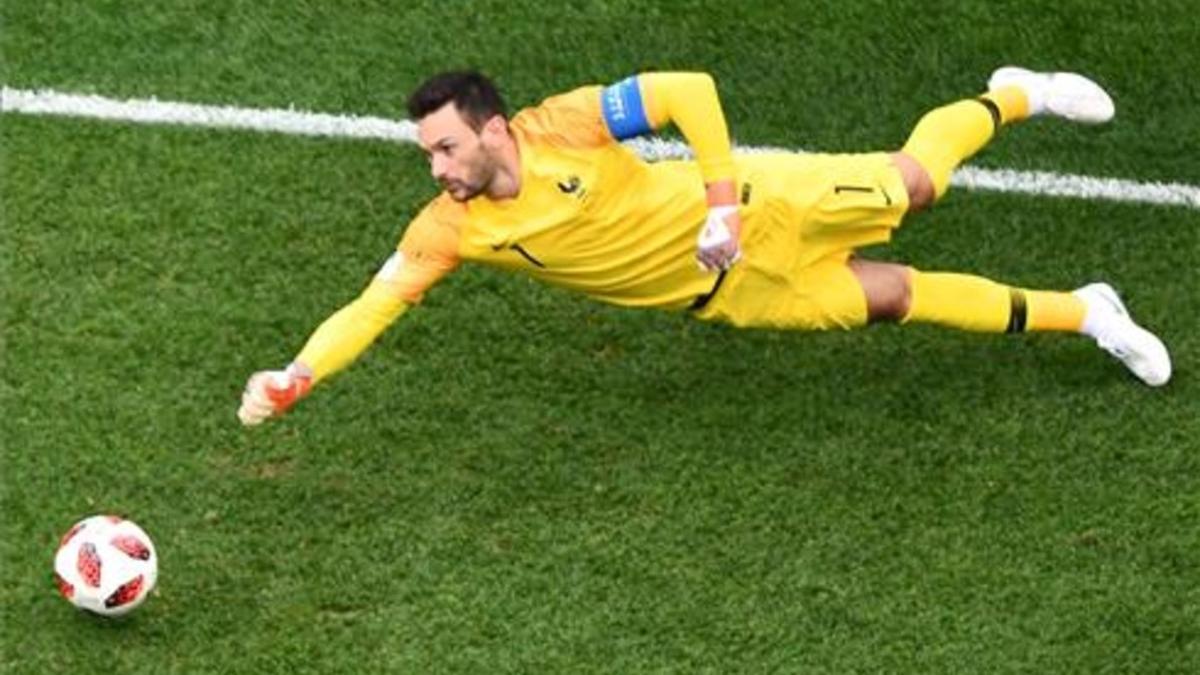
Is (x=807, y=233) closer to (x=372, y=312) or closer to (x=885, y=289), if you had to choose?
(x=885, y=289)

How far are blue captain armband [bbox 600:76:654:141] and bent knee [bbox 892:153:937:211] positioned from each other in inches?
33.1

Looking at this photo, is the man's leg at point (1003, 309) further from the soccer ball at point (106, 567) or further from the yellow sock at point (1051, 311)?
the soccer ball at point (106, 567)

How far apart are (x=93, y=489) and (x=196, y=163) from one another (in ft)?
4.79

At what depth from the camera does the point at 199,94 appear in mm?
9477

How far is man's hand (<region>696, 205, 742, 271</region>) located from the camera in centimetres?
758

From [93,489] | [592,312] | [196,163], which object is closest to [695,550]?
[592,312]

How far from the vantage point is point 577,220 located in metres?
7.93

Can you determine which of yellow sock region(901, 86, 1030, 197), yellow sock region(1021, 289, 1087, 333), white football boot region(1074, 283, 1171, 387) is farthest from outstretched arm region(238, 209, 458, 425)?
white football boot region(1074, 283, 1171, 387)

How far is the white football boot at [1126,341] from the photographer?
27.4 ft

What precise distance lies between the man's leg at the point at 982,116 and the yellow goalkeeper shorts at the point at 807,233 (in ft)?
0.31

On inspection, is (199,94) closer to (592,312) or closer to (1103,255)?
(592,312)

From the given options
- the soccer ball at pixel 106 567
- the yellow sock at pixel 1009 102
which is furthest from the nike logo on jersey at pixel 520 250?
the yellow sock at pixel 1009 102

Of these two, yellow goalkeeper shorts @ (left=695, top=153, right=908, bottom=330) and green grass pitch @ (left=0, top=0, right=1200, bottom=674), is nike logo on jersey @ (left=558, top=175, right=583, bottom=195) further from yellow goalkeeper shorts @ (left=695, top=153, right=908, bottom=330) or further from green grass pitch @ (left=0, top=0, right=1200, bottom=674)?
green grass pitch @ (left=0, top=0, right=1200, bottom=674)

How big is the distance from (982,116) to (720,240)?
4.11ft
